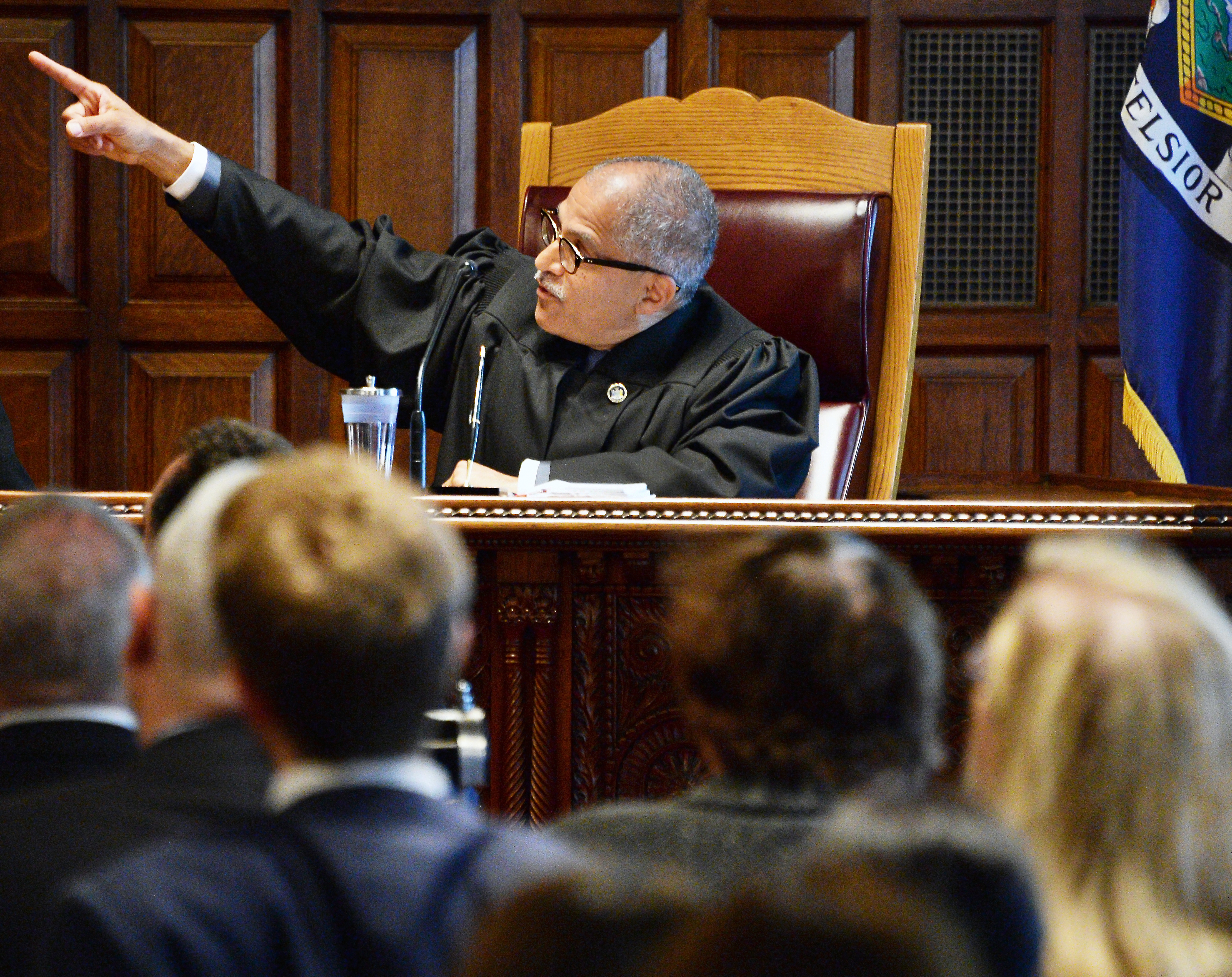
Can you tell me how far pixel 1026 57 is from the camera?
4.53 m

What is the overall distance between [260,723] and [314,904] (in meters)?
0.14

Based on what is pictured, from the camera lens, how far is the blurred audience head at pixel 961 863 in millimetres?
522

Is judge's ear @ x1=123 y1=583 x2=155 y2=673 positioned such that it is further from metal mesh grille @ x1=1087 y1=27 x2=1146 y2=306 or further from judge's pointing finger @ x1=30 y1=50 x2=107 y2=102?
metal mesh grille @ x1=1087 y1=27 x2=1146 y2=306

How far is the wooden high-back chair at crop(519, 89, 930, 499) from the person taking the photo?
3215mm

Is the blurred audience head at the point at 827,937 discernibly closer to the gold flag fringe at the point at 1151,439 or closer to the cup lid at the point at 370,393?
the cup lid at the point at 370,393

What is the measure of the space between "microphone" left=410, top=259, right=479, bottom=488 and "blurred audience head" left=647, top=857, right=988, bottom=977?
2129 mm

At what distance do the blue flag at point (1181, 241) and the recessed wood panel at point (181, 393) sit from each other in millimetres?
2512

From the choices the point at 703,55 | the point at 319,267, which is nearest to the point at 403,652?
the point at 319,267

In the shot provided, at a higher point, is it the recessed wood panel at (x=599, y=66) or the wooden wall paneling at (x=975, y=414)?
the recessed wood panel at (x=599, y=66)

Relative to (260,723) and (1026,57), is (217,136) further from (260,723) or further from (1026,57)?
(260,723)

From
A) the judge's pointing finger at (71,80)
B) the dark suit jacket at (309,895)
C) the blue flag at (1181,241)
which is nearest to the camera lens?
the dark suit jacket at (309,895)

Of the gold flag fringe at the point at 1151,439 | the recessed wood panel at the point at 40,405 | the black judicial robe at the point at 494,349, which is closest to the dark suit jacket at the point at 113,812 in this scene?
the black judicial robe at the point at 494,349

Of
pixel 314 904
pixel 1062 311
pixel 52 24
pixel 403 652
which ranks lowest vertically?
pixel 314 904

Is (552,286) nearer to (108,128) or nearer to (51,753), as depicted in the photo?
(108,128)
